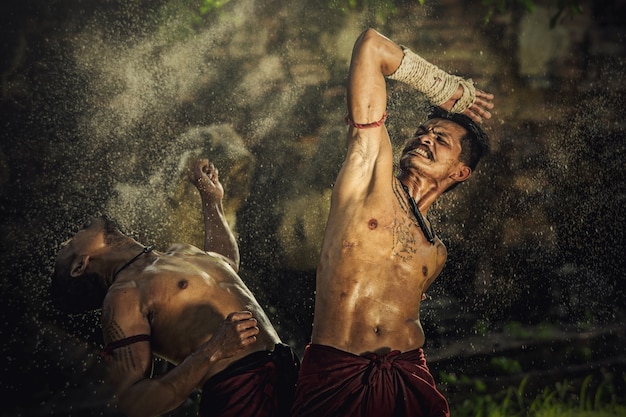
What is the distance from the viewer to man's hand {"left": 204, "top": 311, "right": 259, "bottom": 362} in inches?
107

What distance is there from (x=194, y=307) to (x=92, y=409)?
185 centimetres

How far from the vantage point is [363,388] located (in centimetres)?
275

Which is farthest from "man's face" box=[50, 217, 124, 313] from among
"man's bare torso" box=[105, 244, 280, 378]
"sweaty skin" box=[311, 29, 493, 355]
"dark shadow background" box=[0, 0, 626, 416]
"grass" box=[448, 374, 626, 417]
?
"grass" box=[448, 374, 626, 417]

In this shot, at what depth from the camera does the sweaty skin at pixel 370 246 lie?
9.70 feet

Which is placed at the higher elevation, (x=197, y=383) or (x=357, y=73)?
(x=357, y=73)

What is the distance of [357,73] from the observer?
2996 mm

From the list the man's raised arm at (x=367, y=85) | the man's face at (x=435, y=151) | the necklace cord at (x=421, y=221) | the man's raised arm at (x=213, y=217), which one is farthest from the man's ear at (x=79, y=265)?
the man's face at (x=435, y=151)

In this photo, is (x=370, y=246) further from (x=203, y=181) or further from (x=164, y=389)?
(x=203, y=181)

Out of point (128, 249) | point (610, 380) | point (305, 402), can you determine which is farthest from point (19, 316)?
point (610, 380)

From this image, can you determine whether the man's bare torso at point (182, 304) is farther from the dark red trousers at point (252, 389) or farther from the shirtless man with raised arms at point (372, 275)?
the shirtless man with raised arms at point (372, 275)

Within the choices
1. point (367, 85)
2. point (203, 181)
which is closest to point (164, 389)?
point (203, 181)

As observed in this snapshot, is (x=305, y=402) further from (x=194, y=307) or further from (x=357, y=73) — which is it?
(x=357, y=73)

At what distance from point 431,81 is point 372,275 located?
111 centimetres

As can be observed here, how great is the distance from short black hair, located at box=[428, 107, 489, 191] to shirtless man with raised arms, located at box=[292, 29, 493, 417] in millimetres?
379
